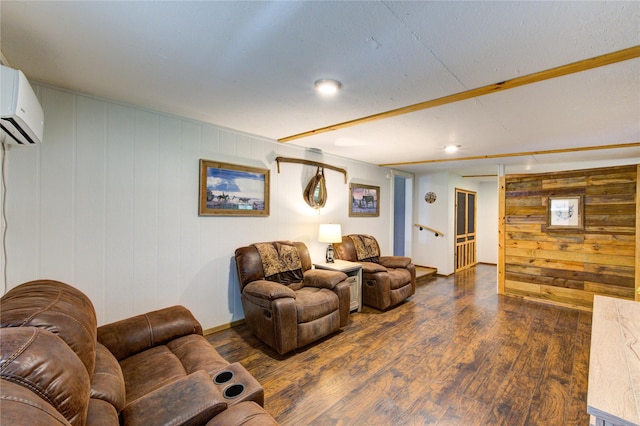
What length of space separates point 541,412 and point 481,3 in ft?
8.24

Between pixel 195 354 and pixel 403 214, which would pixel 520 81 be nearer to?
pixel 195 354

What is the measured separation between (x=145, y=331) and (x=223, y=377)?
88 centimetres

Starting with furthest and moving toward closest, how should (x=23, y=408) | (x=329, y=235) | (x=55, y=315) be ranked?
(x=329, y=235) < (x=55, y=315) < (x=23, y=408)

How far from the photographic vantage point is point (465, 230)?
656 centimetres

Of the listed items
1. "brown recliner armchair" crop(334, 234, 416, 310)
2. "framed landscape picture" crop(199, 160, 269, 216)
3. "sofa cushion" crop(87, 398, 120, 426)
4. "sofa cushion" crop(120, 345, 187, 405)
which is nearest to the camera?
"sofa cushion" crop(87, 398, 120, 426)

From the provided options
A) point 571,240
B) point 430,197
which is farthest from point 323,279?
point 430,197

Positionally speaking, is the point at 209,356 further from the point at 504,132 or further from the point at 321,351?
the point at 504,132

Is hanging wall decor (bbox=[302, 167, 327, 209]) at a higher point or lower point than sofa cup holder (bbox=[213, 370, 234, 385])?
higher

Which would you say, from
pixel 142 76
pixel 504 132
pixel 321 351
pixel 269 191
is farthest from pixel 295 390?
pixel 504 132

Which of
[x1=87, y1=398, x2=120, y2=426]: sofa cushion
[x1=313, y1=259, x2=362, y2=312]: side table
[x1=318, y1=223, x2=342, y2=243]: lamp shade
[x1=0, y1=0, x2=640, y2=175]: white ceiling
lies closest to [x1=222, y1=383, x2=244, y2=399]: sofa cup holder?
[x1=87, y1=398, x2=120, y2=426]: sofa cushion

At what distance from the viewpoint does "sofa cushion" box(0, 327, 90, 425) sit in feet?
2.47

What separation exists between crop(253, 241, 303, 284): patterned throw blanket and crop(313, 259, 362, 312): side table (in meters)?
0.40

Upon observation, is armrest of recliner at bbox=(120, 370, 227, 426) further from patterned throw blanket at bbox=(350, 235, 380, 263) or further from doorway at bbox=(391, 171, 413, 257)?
doorway at bbox=(391, 171, 413, 257)

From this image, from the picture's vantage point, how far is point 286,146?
12.2 ft
